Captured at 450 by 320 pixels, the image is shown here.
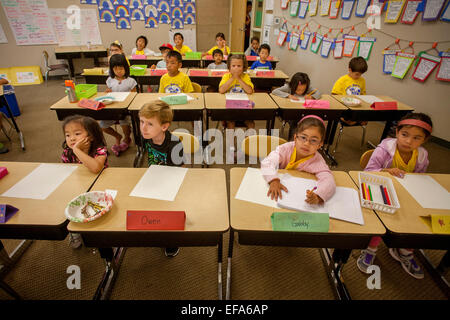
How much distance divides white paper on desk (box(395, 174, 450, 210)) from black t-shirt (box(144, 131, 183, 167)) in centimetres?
133

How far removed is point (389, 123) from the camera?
104 inches

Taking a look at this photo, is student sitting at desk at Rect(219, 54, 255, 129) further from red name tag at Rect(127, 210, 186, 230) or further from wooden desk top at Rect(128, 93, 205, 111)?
red name tag at Rect(127, 210, 186, 230)

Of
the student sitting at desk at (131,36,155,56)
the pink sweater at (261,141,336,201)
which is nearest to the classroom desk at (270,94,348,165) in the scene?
the pink sweater at (261,141,336,201)

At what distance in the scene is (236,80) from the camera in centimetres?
276

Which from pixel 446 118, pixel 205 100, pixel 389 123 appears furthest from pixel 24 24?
pixel 446 118

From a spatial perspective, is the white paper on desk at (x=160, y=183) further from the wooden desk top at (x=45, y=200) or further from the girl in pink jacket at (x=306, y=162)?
the girl in pink jacket at (x=306, y=162)

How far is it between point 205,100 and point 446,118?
3080mm

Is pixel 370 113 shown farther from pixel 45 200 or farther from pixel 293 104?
pixel 45 200

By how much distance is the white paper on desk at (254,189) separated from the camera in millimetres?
1128

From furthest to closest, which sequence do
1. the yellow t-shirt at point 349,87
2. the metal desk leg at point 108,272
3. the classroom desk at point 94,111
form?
the yellow t-shirt at point 349,87, the classroom desk at point 94,111, the metal desk leg at point 108,272

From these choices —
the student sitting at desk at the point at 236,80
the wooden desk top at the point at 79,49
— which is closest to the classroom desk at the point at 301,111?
the student sitting at desk at the point at 236,80

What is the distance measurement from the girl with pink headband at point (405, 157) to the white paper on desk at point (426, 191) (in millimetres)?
84

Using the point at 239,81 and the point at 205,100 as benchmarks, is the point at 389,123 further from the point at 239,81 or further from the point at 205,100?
the point at 205,100

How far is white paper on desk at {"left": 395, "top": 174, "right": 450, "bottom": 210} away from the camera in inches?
45.8
